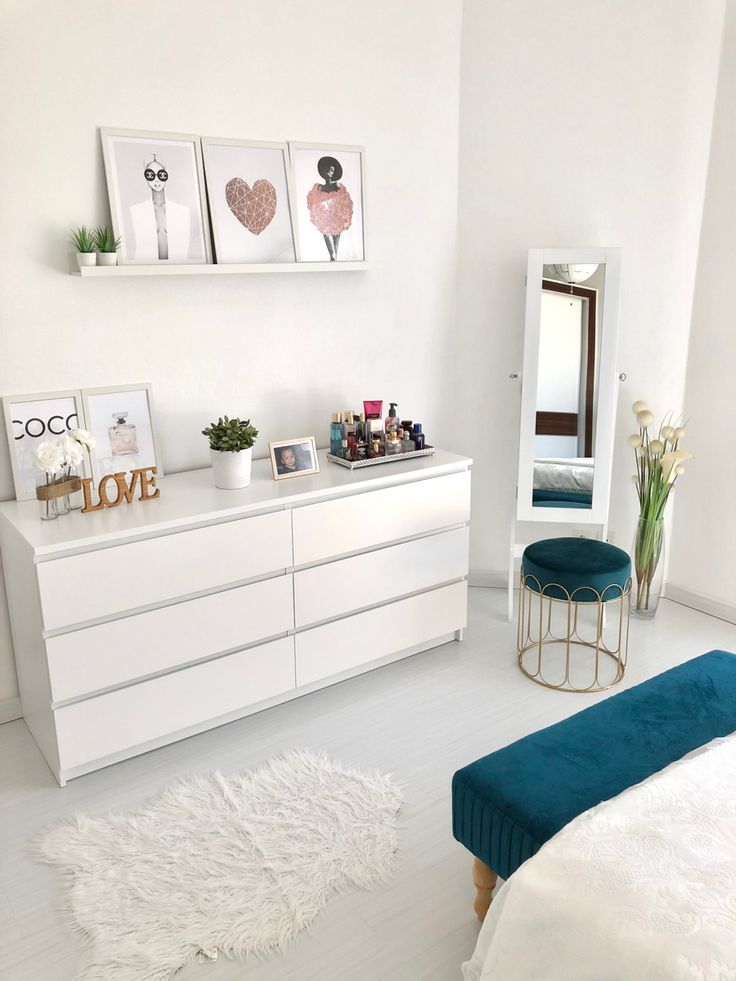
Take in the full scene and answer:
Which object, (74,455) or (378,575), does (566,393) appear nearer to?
(378,575)

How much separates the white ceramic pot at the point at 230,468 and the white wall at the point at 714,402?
206 cm

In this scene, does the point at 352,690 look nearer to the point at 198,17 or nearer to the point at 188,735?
the point at 188,735

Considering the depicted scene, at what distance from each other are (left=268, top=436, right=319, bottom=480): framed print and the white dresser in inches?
2.8

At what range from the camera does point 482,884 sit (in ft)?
6.72

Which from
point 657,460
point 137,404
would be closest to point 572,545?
point 657,460

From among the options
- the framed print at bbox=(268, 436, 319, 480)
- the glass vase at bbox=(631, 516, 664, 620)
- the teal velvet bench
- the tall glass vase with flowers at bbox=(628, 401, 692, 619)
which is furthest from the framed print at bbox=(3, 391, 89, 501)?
the glass vase at bbox=(631, 516, 664, 620)

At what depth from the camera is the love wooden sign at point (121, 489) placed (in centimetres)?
264

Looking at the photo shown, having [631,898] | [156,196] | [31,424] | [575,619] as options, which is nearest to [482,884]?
[631,898]

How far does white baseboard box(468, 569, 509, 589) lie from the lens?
4.04 m

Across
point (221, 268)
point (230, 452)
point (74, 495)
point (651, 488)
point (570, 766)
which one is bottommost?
point (570, 766)

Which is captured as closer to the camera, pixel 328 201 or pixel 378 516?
pixel 378 516

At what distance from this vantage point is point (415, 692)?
10.3ft

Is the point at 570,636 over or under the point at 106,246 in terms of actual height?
under

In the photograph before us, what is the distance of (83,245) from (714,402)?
8.60ft
